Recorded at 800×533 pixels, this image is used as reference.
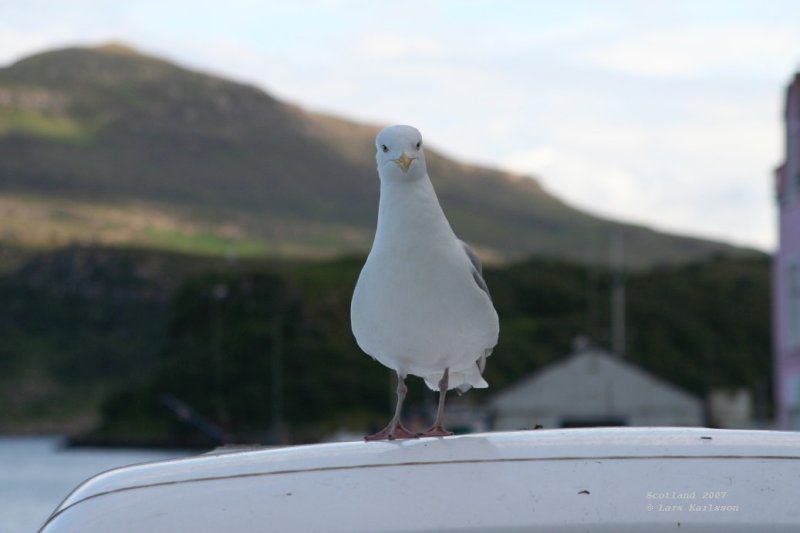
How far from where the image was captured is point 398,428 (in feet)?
12.7

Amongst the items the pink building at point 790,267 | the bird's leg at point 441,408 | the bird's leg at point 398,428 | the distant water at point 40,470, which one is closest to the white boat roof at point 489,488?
the bird's leg at point 398,428

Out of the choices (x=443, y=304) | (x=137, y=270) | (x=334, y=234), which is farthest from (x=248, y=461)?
(x=334, y=234)

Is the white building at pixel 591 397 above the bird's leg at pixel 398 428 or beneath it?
beneath

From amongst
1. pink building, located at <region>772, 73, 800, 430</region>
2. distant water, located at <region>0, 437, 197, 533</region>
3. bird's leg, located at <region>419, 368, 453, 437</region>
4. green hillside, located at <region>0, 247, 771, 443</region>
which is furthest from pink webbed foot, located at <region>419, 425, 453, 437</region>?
green hillside, located at <region>0, 247, 771, 443</region>

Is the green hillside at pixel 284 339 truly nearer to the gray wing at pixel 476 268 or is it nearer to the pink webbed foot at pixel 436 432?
the gray wing at pixel 476 268

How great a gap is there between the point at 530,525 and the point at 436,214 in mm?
1743

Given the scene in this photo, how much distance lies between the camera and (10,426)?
16138 centimetres

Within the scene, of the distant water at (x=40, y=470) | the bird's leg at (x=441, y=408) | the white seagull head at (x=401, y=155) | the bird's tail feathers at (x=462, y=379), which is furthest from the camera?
the distant water at (x=40, y=470)

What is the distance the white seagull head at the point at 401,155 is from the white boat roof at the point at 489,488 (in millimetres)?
1393

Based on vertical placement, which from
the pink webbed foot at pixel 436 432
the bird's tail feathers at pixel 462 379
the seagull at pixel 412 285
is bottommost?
the pink webbed foot at pixel 436 432

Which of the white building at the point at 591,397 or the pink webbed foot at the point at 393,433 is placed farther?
the white building at the point at 591,397

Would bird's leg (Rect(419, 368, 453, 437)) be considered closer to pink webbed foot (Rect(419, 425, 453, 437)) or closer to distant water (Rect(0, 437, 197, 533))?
pink webbed foot (Rect(419, 425, 453, 437))

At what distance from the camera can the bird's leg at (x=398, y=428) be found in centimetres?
357

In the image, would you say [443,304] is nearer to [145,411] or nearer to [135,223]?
[145,411]
